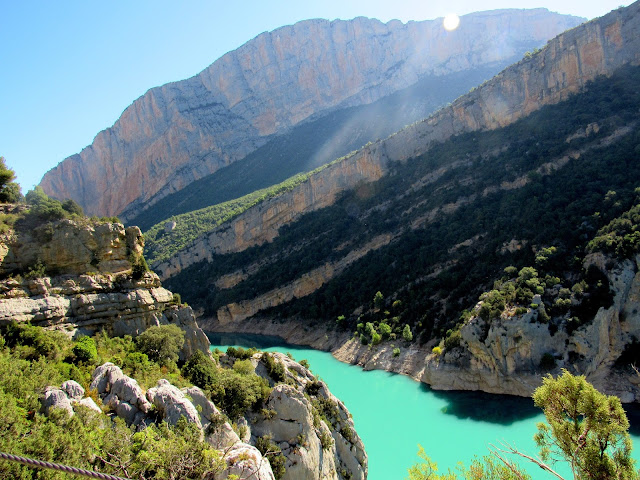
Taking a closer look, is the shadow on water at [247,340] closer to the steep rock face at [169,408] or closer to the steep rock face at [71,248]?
the steep rock face at [71,248]

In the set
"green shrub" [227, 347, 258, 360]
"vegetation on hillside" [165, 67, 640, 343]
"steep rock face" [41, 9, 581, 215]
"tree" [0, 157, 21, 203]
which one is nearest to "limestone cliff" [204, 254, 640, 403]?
"vegetation on hillside" [165, 67, 640, 343]

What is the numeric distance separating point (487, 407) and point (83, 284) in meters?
20.1

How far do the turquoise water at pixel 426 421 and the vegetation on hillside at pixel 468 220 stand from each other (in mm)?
5053

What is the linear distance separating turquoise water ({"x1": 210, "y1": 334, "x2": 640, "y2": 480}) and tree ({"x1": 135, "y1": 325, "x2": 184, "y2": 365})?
995 centimetres

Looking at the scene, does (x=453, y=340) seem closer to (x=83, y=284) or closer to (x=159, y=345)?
(x=159, y=345)

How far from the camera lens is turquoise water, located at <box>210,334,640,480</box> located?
58.6 feet

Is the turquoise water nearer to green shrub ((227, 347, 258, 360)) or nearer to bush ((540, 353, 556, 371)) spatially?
bush ((540, 353, 556, 371))

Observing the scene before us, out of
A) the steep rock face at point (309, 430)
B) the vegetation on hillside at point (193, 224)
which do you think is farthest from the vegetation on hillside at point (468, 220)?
the steep rock face at point (309, 430)

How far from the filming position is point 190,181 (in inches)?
3578

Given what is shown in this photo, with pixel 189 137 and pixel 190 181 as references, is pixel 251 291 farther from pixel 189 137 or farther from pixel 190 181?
pixel 189 137

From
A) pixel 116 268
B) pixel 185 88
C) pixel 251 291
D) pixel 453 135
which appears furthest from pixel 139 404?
pixel 185 88

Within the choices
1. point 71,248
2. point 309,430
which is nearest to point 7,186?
point 71,248

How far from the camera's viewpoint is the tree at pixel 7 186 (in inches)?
610

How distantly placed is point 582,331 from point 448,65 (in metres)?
83.8
